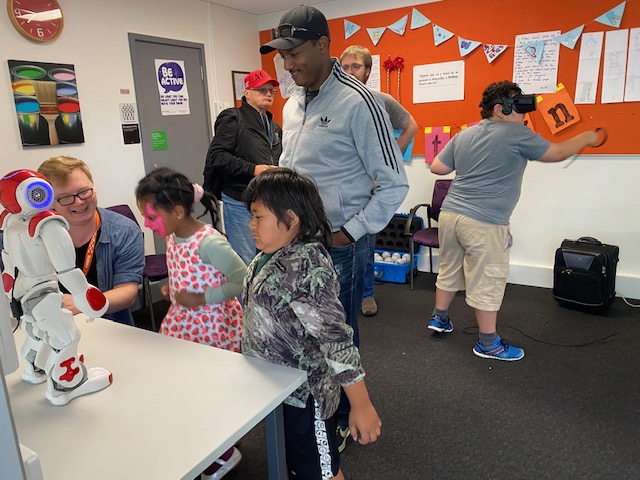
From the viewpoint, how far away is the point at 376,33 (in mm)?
3871

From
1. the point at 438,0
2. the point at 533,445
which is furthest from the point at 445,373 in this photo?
the point at 438,0

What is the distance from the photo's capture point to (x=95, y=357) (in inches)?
47.7

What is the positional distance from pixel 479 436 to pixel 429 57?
9.25ft

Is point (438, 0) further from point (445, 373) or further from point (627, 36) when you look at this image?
point (445, 373)

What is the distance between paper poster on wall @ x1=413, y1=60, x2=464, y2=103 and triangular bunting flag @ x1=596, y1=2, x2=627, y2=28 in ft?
2.98

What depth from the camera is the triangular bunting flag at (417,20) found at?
3658mm

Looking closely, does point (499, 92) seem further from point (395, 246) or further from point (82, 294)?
point (82, 294)

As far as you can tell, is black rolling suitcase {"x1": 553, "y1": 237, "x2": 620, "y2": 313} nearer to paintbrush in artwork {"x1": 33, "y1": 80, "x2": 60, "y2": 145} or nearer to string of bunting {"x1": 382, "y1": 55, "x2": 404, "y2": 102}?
string of bunting {"x1": 382, "y1": 55, "x2": 404, "y2": 102}

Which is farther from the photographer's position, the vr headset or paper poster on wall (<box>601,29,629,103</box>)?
paper poster on wall (<box>601,29,629,103</box>)

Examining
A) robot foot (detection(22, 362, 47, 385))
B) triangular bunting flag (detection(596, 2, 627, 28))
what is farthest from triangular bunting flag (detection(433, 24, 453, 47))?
robot foot (detection(22, 362, 47, 385))

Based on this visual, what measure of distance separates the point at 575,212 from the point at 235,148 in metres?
2.42

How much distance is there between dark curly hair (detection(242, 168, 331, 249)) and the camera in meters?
1.18

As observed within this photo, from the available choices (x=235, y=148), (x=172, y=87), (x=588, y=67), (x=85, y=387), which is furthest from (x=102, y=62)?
(x=588, y=67)

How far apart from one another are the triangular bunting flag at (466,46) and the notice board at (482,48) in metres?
0.02
